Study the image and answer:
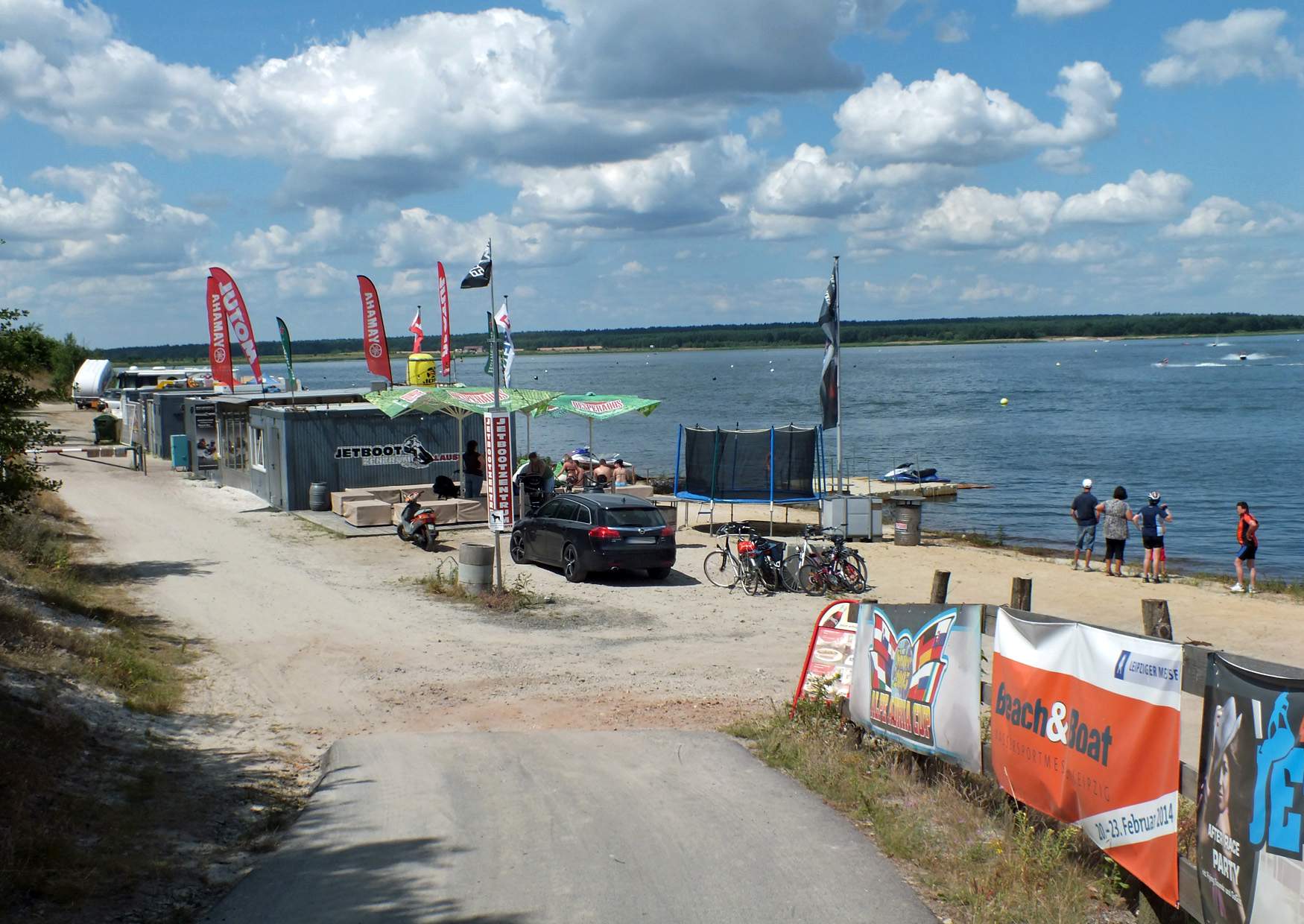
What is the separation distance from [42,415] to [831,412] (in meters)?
49.4

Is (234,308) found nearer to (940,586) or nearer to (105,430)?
(105,430)

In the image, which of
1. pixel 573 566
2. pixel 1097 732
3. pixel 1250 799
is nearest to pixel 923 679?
pixel 1097 732

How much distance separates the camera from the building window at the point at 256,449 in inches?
1157

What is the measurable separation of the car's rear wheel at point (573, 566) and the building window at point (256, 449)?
12376 mm

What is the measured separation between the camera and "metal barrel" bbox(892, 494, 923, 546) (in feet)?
81.8

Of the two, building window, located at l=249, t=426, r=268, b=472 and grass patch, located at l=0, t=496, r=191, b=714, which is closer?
grass patch, located at l=0, t=496, r=191, b=714

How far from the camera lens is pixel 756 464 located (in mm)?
26109

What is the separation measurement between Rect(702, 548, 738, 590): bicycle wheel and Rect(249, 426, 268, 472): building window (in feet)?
44.0

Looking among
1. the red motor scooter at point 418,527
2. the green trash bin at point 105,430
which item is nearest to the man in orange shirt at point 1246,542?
the red motor scooter at point 418,527

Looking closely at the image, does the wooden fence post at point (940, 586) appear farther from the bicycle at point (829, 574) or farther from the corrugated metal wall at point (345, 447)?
the corrugated metal wall at point (345, 447)

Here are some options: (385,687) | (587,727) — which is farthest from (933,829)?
(385,687)

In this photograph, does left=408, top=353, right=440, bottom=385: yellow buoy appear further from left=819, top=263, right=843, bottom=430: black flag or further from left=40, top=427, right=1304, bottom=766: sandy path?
left=819, top=263, right=843, bottom=430: black flag

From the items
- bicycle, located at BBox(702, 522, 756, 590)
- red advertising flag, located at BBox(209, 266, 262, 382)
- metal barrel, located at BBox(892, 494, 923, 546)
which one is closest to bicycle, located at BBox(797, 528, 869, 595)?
bicycle, located at BBox(702, 522, 756, 590)

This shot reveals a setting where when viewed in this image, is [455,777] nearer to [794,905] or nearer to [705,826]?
[705,826]
